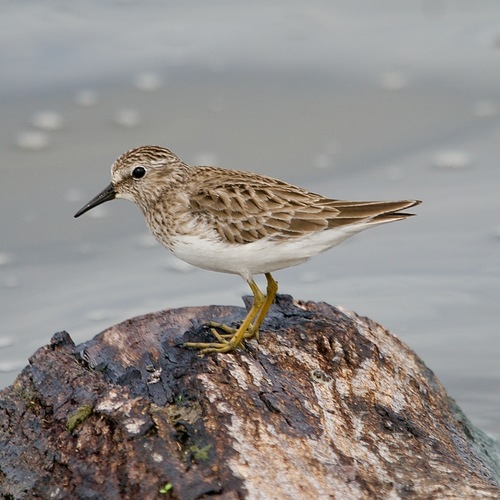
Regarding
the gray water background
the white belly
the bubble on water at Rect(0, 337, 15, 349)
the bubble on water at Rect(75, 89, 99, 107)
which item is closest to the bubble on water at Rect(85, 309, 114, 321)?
the gray water background

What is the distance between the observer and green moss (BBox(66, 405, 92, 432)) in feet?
16.1

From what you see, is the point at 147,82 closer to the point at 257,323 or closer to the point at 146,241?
the point at 146,241

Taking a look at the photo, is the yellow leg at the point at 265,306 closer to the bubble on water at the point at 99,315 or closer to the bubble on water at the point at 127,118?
the bubble on water at the point at 99,315

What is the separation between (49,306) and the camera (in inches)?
345

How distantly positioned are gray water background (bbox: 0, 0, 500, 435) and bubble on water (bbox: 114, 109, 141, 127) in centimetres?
2

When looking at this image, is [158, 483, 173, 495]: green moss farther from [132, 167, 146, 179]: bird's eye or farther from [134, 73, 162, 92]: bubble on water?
[134, 73, 162, 92]: bubble on water

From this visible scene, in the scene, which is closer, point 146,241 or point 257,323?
point 257,323

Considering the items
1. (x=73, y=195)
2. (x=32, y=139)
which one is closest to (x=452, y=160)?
(x=73, y=195)

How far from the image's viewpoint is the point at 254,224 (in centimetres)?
616

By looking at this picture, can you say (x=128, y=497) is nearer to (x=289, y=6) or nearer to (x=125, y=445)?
(x=125, y=445)

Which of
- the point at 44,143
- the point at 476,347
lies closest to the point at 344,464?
the point at 476,347

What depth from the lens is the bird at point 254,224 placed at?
6094mm

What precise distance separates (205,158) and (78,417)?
580 centimetres

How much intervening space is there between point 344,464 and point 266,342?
3.61ft
